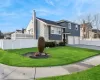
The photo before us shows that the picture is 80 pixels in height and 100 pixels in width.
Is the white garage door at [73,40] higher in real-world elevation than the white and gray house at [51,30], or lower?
lower

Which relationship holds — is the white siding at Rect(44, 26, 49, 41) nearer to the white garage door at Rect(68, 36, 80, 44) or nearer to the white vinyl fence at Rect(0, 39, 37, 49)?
the white vinyl fence at Rect(0, 39, 37, 49)

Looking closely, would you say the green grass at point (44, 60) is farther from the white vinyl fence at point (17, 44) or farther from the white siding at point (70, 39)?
the white siding at point (70, 39)

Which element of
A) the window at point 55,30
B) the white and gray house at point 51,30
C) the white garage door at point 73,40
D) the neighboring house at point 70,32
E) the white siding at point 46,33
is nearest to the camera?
the white siding at point 46,33

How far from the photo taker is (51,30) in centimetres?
3147

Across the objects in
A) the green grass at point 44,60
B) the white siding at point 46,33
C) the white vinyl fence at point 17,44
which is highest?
the white siding at point 46,33

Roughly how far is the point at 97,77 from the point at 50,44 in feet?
66.7

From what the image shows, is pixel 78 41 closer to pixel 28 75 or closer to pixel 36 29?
pixel 36 29

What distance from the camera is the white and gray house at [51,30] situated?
30625 millimetres

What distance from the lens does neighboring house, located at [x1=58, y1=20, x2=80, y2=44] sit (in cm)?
3553

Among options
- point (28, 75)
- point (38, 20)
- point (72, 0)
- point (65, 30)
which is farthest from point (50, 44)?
point (28, 75)

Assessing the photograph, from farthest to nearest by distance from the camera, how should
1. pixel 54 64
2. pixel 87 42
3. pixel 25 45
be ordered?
pixel 87 42 < pixel 25 45 < pixel 54 64

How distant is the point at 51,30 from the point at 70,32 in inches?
275

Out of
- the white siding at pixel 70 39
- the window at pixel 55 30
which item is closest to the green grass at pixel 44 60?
the window at pixel 55 30

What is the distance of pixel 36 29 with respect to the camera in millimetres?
31703
